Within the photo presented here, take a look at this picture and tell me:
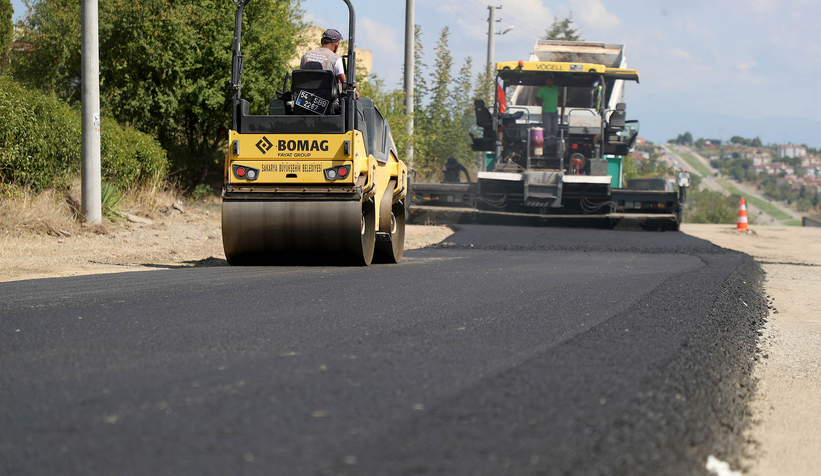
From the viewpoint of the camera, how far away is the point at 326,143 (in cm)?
742

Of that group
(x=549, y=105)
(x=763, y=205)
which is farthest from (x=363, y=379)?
(x=763, y=205)

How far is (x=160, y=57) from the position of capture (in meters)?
14.3

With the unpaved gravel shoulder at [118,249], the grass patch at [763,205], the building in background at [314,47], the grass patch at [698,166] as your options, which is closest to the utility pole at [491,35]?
the building in background at [314,47]

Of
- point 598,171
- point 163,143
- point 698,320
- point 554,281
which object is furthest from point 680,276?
point 163,143

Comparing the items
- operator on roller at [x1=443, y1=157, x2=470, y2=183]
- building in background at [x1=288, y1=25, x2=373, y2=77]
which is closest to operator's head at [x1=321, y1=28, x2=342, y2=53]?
building in background at [x1=288, y1=25, x2=373, y2=77]

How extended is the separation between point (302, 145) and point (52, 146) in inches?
227

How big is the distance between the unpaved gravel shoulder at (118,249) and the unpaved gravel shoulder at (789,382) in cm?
587

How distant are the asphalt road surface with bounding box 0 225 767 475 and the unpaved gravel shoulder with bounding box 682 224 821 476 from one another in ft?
0.36

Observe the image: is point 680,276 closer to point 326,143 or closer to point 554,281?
point 554,281

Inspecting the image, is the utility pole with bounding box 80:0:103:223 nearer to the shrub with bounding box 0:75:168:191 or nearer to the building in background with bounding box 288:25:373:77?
the shrub with bounding box 0:75:168:191

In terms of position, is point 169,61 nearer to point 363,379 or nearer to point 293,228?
point 293,228

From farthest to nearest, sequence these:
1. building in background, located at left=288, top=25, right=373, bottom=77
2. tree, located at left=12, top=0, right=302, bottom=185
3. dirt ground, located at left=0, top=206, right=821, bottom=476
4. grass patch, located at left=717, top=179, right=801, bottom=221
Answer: grass patch, located at left=717, top=179, right=801, bottom=221 < building in background, located at left=288, top=25, right=373, bottom=77 < tree, located at left=12, top=0, right=302, bottom=185 < dirt ground, located at left=0, top=206, right=821, bottom=476

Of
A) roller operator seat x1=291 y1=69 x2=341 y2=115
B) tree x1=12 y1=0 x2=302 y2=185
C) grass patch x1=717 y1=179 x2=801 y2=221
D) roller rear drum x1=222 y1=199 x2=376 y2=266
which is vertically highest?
tree x1=12 y1=0 x2=302 y2=185

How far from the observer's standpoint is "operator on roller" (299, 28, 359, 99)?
7574 mm
